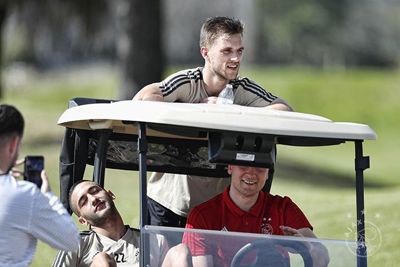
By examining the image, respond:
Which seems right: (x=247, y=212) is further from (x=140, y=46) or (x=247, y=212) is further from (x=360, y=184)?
(x=140, y=46)

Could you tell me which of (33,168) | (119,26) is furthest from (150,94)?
(119,26)

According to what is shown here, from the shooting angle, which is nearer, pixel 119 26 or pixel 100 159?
pixel 100 159

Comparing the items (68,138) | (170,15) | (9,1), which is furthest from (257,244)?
(170,15)

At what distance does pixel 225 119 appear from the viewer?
4594 millimetres

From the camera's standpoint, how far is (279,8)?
6159 cm

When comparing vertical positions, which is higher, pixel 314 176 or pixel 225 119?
pixel 225 119

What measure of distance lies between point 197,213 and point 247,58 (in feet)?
146

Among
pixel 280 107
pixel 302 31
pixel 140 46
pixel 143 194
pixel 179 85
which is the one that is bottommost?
pixel 143 194

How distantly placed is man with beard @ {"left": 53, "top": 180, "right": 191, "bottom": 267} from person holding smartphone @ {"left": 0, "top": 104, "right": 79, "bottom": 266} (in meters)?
0.71

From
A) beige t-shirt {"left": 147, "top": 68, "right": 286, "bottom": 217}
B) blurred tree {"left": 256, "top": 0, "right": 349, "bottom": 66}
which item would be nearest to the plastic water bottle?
beige t-shirt {"left": 147, "top": 68, "right": 286, "bottom": 217}

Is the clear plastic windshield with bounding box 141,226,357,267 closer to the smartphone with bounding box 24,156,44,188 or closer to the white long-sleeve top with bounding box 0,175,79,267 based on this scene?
the white long-sleeve top with bounding box 0,175,79,267

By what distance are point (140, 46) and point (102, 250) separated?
11.8 m

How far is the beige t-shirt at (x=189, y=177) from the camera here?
18.1ft

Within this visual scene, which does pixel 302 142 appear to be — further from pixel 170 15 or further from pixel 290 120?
pixel 170 15
